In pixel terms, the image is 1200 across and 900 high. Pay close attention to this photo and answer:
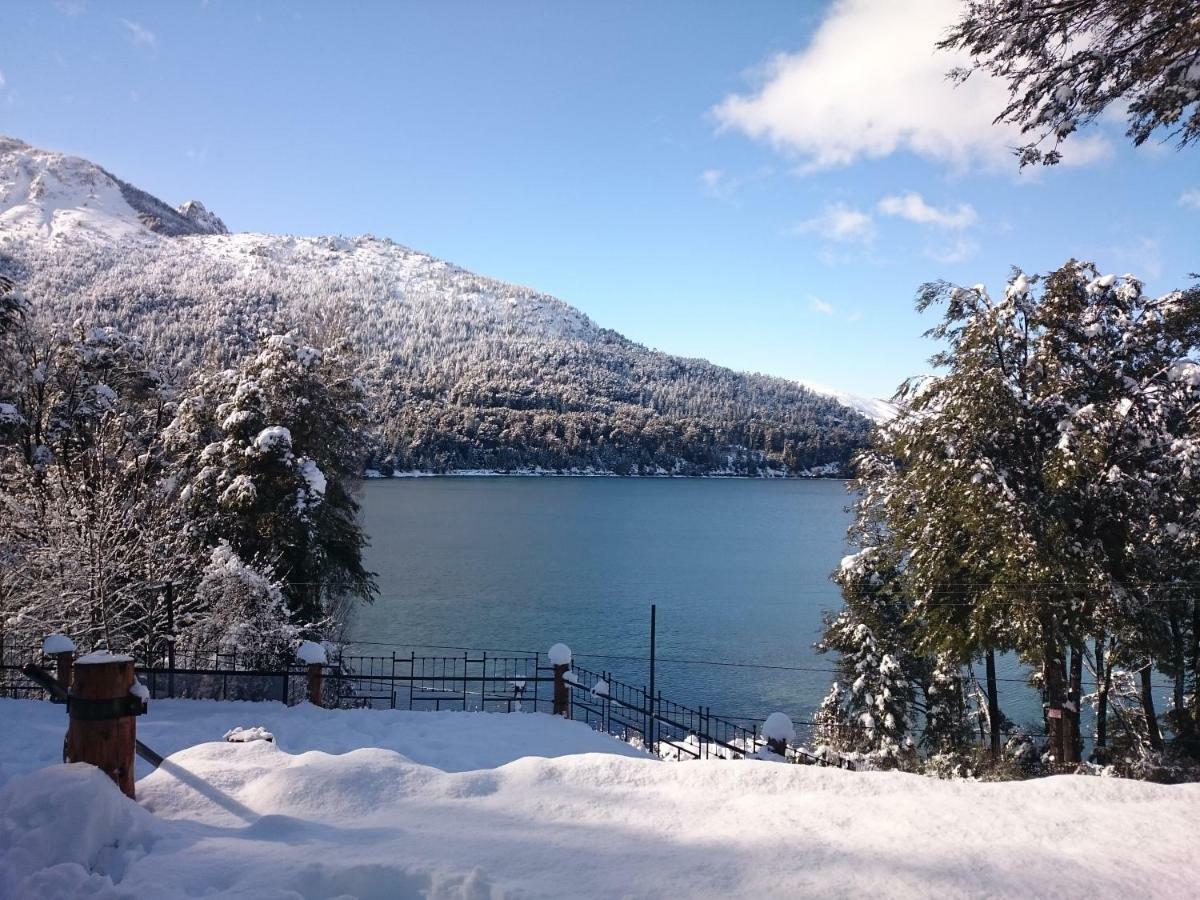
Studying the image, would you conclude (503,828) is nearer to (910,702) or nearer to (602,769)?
(602,769)

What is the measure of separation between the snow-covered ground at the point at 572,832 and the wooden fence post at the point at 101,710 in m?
0.24

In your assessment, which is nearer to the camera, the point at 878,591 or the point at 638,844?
the point at 638,844

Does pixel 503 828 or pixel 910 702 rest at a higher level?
pixel 503 828

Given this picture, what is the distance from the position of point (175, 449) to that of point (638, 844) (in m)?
19.0

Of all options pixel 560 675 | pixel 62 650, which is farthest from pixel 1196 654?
pixel 62 650

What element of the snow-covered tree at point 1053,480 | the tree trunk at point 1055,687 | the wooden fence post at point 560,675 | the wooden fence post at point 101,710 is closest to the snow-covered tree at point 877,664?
the snow-covered tree at point 1053,480

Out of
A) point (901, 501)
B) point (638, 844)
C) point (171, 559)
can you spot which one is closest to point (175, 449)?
point (171, 559)

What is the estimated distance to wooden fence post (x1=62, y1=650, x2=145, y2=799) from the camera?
3355 mm

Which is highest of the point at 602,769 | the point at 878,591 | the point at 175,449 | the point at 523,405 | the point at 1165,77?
the point at 523,405

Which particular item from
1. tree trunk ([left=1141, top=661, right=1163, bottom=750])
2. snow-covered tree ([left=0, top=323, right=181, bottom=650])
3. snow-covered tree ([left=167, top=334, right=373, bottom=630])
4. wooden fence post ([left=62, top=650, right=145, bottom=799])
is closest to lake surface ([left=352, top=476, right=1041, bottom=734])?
tree trunk ([left=1141, top=661, right=1163, bottom=750])

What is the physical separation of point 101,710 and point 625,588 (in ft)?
134

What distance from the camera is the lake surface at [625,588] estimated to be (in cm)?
2831

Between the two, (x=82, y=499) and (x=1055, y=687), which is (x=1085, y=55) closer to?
(x=1055, y=687)

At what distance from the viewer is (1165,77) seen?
15.3ft
